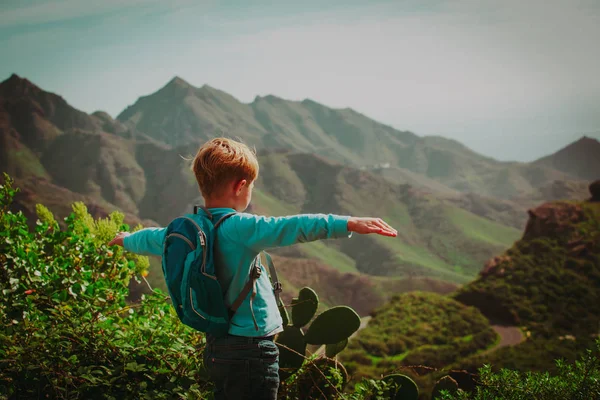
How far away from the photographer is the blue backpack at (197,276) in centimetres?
177

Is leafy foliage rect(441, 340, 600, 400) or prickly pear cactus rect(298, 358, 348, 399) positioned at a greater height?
leafy foliage rect(441, 340, 600, 400)

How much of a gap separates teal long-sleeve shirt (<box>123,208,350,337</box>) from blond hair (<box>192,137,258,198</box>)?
12 cm

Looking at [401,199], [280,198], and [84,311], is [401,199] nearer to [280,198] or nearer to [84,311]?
[280,198]

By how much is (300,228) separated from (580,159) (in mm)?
Result: 191387

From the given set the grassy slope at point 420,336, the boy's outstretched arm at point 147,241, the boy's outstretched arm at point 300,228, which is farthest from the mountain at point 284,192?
the boy's outstretched arm at point 300,228

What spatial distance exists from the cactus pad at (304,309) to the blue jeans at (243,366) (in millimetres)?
730

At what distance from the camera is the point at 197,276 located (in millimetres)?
1764

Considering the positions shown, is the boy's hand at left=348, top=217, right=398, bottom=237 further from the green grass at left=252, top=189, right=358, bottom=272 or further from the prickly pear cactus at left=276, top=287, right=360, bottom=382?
the green grass at left=252, top=189, right=358, bottom=272

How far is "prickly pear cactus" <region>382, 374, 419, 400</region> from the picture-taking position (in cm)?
247

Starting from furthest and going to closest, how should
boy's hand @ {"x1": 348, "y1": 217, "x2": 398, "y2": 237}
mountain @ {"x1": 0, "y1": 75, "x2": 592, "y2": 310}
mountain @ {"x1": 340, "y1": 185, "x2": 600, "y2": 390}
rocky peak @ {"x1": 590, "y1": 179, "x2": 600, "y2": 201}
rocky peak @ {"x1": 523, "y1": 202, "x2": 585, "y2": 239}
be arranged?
mountain @ {"x1": 0, "y1": 75, "x2": 592, "y2": 310} < rocky peak @ {"x1": 590, "y1": 179, "x2": 600, "y2": 201} < rocky peak @ {"x1": 523, "y1": 202, "x2": 585, "y2": 239} < mountain @ {"x1": 340, "y1": 185, "x2": 600, "y2": 390} < boy's hand @ {"x1": 348, "y1": 217, "x2": 398, "y2": 237}

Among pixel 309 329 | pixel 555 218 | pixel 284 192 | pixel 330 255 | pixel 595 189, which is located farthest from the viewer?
pixel 284 192

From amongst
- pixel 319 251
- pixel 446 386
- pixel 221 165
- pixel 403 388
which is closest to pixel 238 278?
pixel 221 165

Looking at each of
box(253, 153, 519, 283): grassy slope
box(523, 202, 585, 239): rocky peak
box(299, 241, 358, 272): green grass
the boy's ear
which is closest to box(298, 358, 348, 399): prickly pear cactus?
the boy's ear

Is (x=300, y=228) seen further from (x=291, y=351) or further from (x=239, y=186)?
(x=291, y=351)
